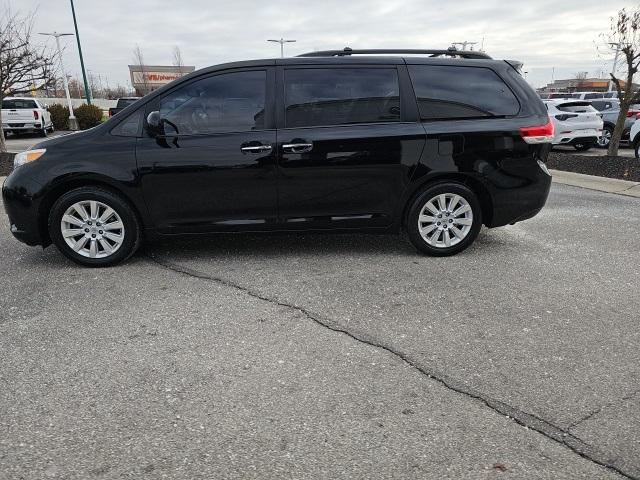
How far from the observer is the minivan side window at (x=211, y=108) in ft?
15.1

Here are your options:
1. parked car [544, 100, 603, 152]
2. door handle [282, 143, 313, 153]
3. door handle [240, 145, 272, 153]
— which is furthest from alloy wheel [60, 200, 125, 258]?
parked car [544, 100, 603, 152]

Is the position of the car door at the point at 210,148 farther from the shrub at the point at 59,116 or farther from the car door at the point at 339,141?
the shrub at the point at 59,116

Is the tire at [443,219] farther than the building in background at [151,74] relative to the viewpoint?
No

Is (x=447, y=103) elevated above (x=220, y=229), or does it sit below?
above

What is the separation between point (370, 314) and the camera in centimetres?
368

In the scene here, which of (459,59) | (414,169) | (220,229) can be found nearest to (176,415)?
(220,229)

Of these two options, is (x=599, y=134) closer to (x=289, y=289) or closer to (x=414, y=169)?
(x=414, y=169)

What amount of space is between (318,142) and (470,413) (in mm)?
2807

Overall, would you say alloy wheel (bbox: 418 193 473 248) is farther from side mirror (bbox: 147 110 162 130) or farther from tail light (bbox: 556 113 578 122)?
tail light (bbox: 556 113 578 122)

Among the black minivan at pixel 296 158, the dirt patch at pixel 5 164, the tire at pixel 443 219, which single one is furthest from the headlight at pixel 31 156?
the dirt patch at pixel 5 164

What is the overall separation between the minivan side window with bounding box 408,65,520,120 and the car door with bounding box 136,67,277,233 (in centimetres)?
142

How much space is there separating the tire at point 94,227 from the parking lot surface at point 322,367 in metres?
0.17

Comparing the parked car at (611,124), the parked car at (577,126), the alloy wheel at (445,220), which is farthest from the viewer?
the parked car at (611,124)

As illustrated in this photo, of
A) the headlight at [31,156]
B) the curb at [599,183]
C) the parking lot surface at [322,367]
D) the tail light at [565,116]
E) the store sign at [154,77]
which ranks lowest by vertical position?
the curb at [599,183]
